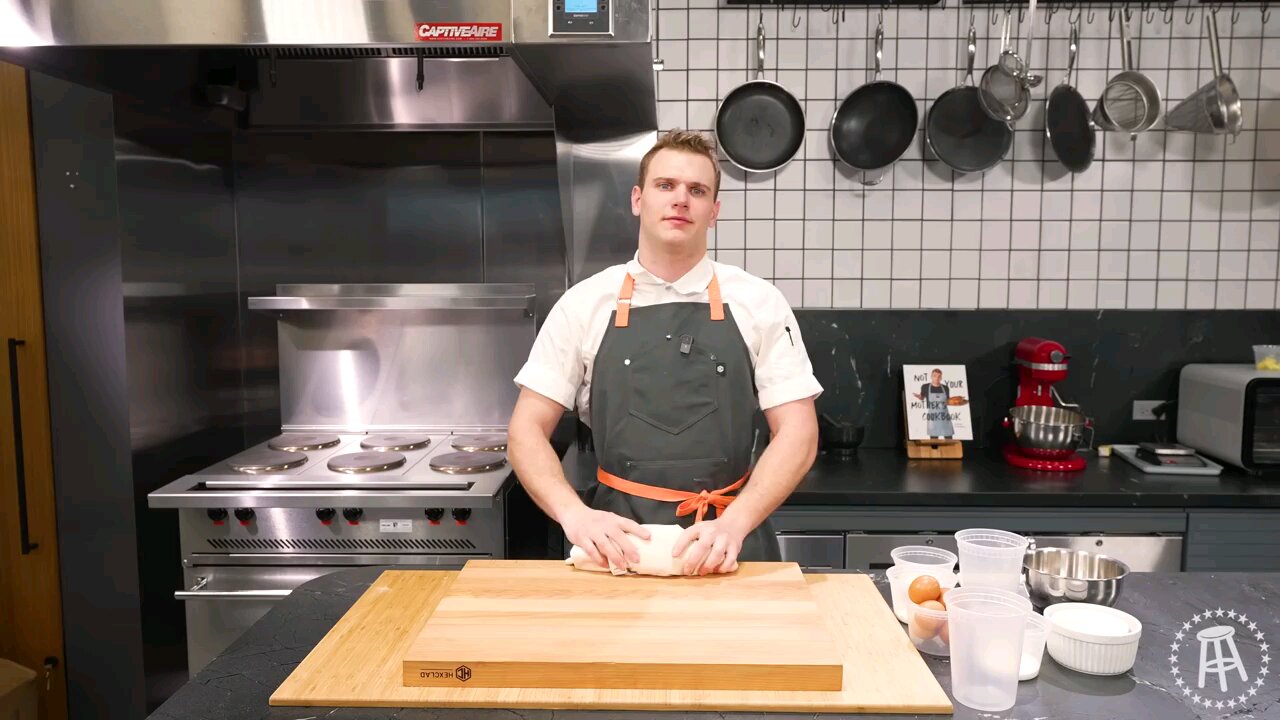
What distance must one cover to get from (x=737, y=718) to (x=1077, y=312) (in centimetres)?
243

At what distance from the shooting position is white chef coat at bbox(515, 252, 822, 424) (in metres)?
1.90

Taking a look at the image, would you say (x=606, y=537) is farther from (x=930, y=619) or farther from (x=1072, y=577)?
(x=1072, y=577)

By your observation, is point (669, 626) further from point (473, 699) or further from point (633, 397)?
point (633, 397)

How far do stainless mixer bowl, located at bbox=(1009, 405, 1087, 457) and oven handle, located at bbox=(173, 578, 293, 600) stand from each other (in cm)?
215

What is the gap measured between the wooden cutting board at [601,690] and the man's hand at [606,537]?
281 mm

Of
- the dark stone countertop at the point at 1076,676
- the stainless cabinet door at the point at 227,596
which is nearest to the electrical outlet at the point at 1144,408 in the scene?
the dark stone countertop at the point at 1076,676

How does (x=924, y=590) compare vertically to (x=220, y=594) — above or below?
above

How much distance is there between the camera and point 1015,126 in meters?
3.00

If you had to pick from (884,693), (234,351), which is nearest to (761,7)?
(234,351)

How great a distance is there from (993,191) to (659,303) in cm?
161

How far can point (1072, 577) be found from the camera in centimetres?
142

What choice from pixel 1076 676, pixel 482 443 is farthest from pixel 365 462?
pixel 1076 676

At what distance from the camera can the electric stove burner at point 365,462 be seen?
8.05 feet

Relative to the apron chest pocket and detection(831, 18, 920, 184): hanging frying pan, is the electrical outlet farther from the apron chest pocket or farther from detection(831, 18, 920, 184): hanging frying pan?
the apron chest pocket
